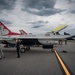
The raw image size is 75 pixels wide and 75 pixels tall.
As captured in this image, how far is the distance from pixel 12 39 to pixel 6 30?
3508 mm

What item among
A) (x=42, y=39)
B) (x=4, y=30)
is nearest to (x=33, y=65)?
(x=42, y=39)

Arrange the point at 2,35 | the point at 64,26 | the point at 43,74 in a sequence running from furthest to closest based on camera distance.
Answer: the point at 64,26 → the point at 2,35 → the point at 43,74

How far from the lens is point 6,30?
17828 mm

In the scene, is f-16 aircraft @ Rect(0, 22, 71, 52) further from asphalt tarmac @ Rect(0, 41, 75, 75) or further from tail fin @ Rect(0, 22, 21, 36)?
asphalt tarmac @ Rect(0, 41, 75, 75)

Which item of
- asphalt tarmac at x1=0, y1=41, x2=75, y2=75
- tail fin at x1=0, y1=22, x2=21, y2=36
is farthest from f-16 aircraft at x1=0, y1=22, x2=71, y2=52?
asphalt tarmac at x1=0, y1=41, x2=75, y2=75

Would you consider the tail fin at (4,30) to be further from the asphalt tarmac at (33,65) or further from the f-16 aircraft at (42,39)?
the asphalt tarmac at (33,65)

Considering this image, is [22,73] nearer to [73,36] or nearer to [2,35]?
[73,36]

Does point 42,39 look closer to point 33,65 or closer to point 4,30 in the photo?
point 4,30

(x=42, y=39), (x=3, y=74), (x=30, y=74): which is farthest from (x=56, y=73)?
(x=42, y=39)

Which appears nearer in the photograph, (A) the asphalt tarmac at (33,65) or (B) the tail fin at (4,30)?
(A) the asphalt tarmac at (33,65)

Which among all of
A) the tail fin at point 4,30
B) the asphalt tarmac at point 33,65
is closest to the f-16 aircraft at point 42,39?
the tail fin at point 4,30

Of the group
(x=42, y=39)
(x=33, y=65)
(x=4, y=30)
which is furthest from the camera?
(x=4, y=30)

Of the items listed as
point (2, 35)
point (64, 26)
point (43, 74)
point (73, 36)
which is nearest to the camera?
point (43, 74)

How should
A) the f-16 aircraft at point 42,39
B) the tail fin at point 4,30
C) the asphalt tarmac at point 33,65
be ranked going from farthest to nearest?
the tail fin at point 4,30, the f-16 aircraft at point 42,39, the asphalt tarmac at point 33,65
